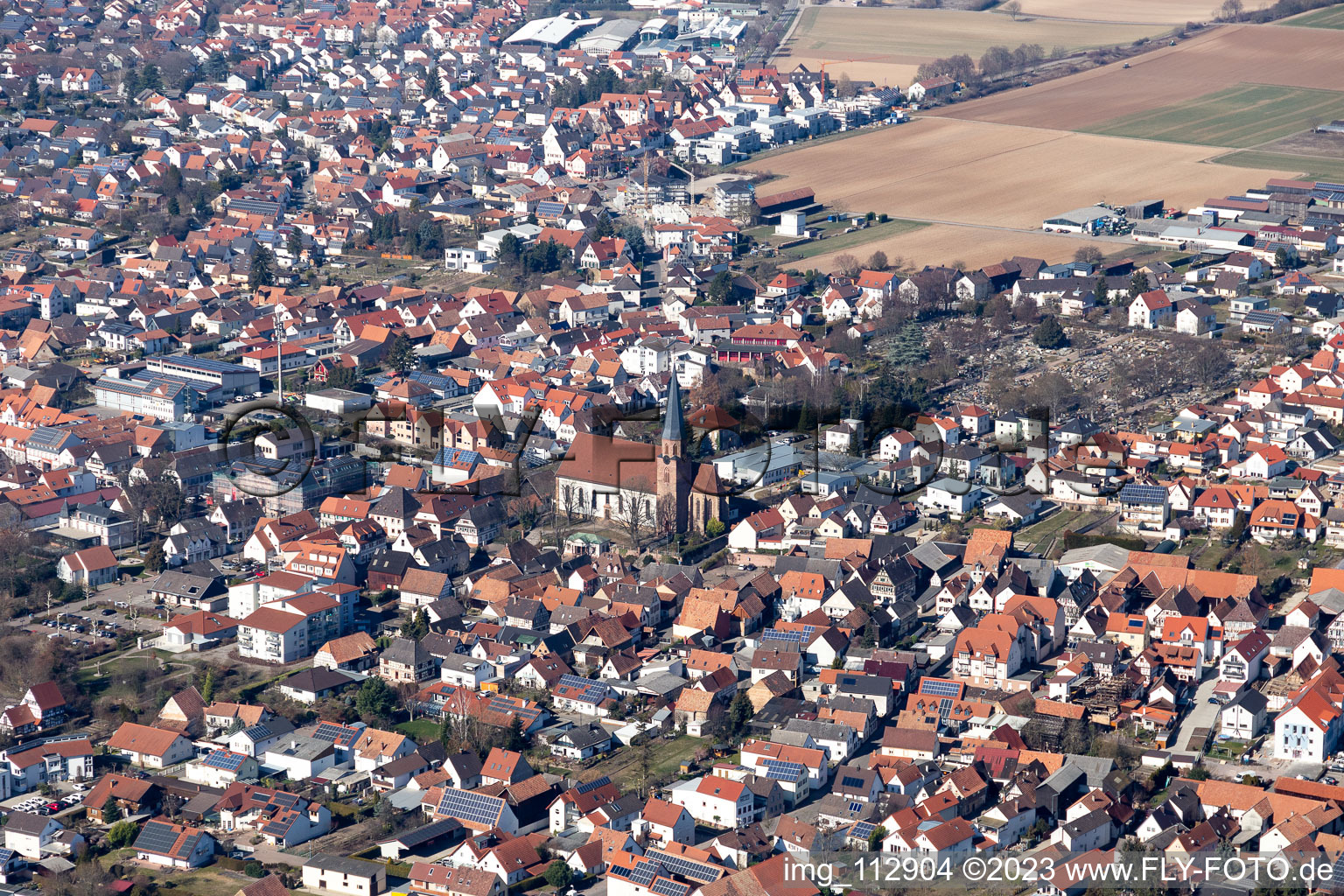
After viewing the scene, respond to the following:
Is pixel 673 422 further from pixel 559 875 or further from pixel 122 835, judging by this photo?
pixel 122 835

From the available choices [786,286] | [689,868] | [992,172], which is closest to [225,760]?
[689,868]

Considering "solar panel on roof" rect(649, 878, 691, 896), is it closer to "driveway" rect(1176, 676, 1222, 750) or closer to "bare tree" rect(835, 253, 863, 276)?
"driveway" rect(1176, 676, 1222, 750)

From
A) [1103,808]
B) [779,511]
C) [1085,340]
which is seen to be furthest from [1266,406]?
[1103,808]

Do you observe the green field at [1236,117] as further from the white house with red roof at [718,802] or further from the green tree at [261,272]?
the white house with red roof at [718,802]

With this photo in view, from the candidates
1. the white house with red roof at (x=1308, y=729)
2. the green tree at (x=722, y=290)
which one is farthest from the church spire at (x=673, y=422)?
the green tree at (x=722, y=290)

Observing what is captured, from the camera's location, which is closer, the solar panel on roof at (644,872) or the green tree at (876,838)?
the solar panel on roof at (644,872)

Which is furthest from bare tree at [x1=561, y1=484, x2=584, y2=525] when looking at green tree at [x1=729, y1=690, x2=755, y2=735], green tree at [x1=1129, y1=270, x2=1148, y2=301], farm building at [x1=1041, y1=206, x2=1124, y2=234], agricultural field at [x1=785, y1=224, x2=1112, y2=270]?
farm building at [x1=1041, y1=206, x2=1124, y2=234]
